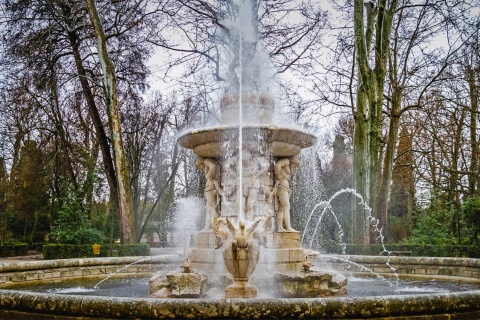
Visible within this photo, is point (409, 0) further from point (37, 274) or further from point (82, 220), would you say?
point (37, 274)

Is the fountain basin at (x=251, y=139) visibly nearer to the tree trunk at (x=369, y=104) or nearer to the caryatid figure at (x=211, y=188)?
the caryatid figure at (x=211, y=188)

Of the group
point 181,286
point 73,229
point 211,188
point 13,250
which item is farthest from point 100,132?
point 181,286

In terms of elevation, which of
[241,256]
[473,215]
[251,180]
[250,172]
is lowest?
[241,256]

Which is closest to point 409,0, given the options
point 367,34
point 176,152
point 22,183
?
point 367,34

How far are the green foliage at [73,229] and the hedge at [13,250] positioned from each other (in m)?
8.56

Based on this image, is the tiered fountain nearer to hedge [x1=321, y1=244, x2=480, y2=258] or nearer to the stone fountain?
the stone fountain

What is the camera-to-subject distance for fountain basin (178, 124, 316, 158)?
9.09 metres

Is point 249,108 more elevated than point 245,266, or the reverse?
point 249,108

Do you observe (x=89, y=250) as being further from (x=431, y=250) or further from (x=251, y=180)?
(x=431, y=250)

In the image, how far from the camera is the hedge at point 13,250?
1152 inches

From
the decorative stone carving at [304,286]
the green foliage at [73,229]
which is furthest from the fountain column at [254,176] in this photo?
the green foliage at [73,229]

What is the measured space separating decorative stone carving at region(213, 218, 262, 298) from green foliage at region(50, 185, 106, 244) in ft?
52.1

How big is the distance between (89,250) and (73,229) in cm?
326

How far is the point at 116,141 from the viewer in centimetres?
2061
